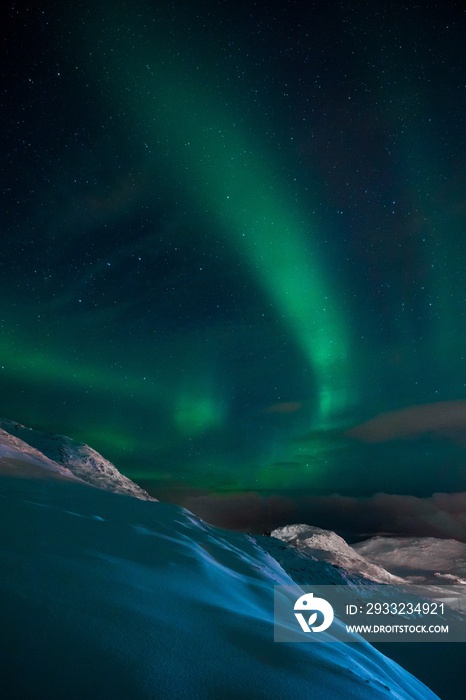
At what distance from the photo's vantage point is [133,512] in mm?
16484

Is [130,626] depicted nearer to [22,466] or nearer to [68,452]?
[22,466]

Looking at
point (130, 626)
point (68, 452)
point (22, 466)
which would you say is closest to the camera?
point (130, 626)

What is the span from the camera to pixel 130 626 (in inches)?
281

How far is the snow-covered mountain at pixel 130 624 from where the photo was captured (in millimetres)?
5719

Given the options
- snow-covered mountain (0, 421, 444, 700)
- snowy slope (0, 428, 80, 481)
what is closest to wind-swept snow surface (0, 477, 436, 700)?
snow-covered mountain (0, 421, 444, 700)

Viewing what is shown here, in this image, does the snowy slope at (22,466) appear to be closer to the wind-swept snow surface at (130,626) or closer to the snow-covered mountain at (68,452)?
the wind-swept snow surface at (130,626)

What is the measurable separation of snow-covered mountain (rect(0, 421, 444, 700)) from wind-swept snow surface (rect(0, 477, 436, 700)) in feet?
0.07

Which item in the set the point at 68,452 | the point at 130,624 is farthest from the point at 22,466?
the point at 68,452

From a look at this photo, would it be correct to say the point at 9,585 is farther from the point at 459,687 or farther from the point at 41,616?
the point at 459,687

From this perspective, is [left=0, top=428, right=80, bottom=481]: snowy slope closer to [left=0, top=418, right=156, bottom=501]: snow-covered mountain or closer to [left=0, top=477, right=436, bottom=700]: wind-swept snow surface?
[left=0, top=477, right=436, bottom=700]: wind-swept snow surface

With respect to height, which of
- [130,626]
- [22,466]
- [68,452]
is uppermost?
[68,452]

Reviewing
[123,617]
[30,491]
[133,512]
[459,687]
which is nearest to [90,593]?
[123,617]

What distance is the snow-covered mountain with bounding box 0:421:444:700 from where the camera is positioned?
5.72 m

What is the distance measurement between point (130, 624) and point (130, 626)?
69 millimetres
